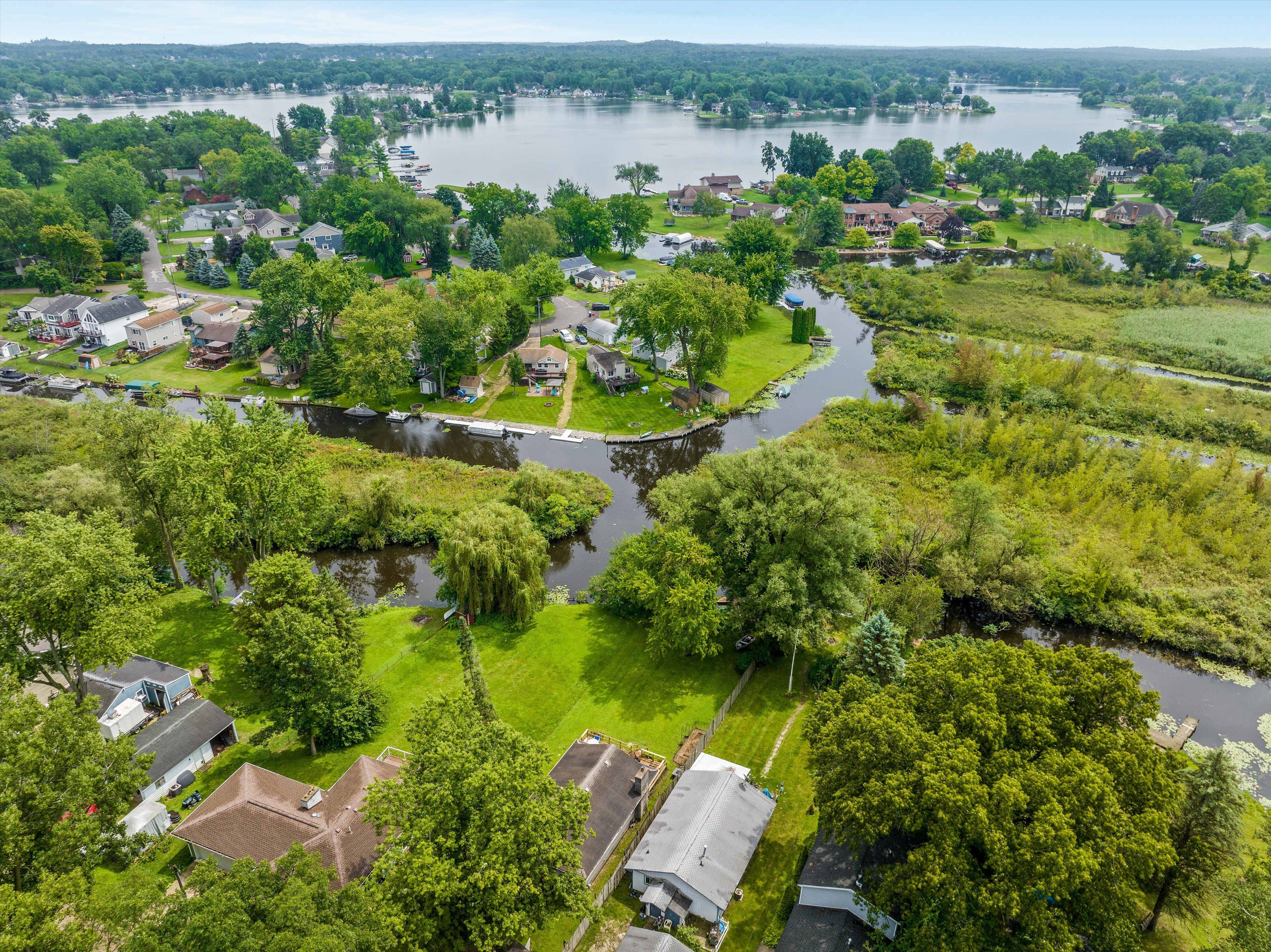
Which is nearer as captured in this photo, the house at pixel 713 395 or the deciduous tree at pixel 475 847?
the deciduous tree at pixel 475 847

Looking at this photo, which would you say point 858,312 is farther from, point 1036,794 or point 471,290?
point 1036,794

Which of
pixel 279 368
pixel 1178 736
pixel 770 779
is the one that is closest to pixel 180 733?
pixel 770 779

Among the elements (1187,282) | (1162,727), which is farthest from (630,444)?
(1187,282)

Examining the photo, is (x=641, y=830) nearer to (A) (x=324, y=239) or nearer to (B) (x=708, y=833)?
(B) (x=708, y=833)

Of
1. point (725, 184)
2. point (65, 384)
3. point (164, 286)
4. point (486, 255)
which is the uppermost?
point (725, 184)

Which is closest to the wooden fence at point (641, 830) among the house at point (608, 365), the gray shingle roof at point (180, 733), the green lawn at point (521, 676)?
the green lawn at point (521, 676)

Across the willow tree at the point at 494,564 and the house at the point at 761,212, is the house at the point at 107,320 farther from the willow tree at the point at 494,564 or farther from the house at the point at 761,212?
the house at the point at 761,212

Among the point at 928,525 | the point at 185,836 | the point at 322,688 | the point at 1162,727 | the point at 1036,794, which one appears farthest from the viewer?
the point at 928,525
